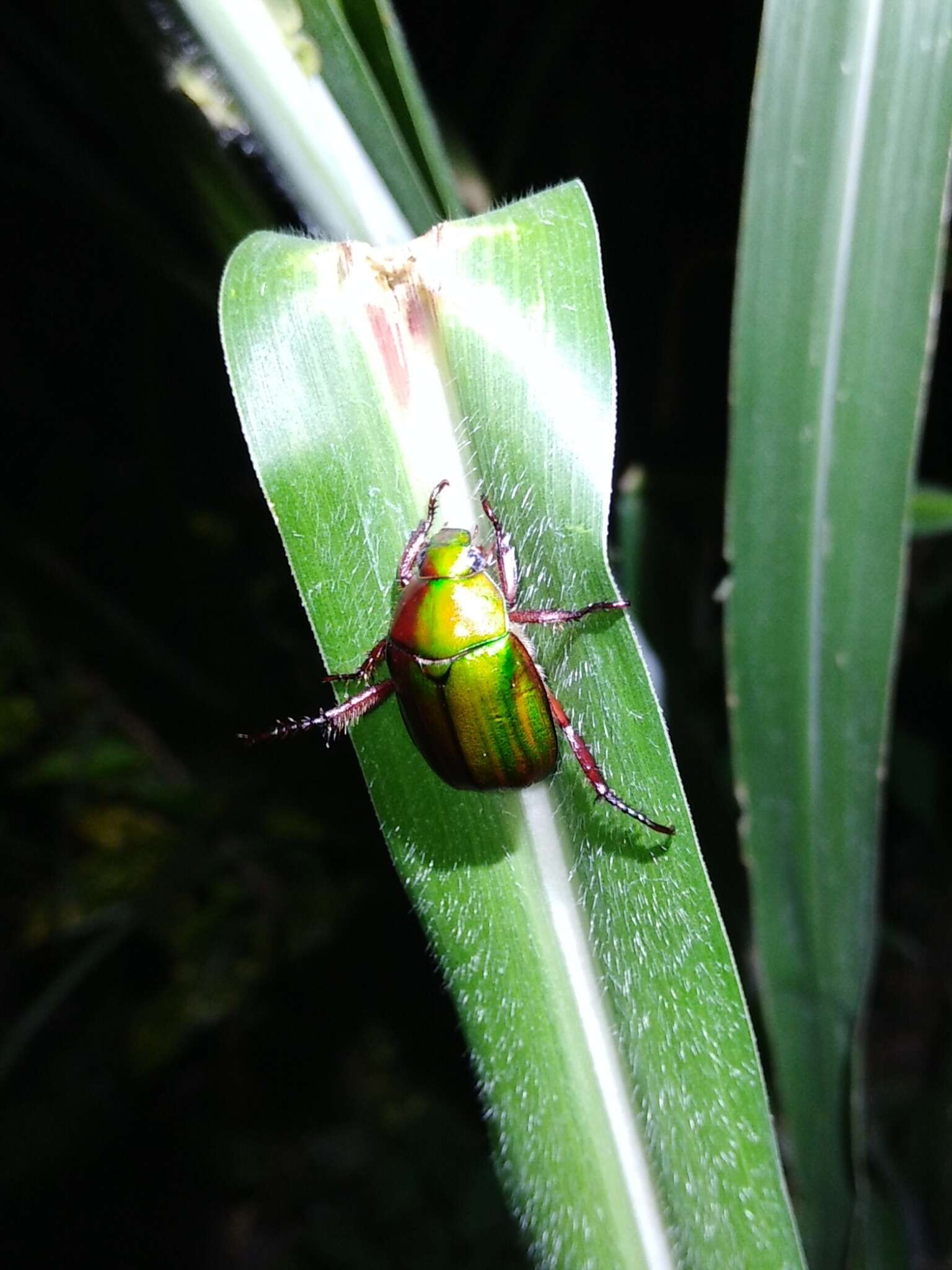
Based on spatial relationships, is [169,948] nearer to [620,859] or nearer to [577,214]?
[620,859]

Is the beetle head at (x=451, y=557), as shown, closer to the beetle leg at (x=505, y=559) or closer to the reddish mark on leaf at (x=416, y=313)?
the beetle leg at (x=505, y=559)

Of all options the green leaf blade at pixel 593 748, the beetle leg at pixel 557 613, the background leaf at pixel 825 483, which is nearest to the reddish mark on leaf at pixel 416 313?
the green leaf blade at pixel 593 748

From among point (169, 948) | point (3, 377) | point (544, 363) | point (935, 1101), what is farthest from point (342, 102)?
point (935, 1101)

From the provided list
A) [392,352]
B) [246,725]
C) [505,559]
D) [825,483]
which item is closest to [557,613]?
[505,559]

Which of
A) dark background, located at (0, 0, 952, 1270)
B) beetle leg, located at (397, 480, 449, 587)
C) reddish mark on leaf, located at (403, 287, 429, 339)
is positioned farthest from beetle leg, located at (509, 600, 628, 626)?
dark background, located at (0, 0, 952, 1270)

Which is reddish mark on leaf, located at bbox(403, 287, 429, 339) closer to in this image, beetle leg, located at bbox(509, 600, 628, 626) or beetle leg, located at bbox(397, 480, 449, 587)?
beetle leg, located at bbox(397, 480, 449, 587)
